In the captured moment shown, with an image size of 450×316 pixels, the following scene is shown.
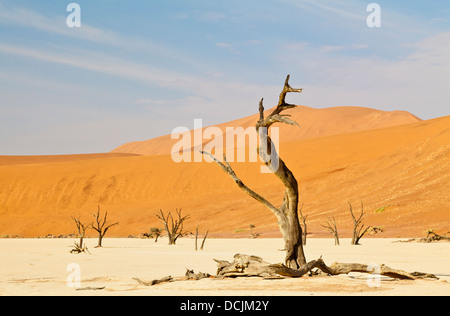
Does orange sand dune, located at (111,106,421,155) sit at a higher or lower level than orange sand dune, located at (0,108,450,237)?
higher

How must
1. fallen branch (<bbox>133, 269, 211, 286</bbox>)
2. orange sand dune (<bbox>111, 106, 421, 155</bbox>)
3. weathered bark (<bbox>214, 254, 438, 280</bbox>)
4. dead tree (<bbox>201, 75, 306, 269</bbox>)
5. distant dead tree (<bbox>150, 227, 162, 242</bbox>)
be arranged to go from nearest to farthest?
fallen branch (<bbox>133, 269, 211, 286</bbox>), weathered bark (<bbox>214, 254, 438, 280</bbox>), dead tree (<bbox>201, 75, 306, 269</bbox>), distant dead tree (<bbox>150, 227, 162, 242</bbox>), orange sand dune (<bbox>111, 106, 421, 155</bbox>)

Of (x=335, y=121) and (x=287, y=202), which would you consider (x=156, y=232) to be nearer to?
(x=287, y=202)

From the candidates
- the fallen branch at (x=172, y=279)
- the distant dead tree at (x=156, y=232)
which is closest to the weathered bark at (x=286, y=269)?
the fallen branch at (x=172, y=279)

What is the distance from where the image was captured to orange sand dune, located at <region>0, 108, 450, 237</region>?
4072cm

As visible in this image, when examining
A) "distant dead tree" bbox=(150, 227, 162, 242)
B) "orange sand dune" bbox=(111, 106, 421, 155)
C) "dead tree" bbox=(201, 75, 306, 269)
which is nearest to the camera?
"dead tree" bbox=(201, 75, 306, 269)

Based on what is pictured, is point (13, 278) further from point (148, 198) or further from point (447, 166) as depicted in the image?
point (148, 198)

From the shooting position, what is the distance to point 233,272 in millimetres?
10844

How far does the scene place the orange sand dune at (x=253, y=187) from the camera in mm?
40719

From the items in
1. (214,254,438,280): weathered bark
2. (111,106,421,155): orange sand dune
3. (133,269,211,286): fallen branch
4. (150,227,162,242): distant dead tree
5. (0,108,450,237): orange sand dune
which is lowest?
(133,269,211,286): fallen branch

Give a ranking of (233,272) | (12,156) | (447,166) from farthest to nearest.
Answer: (12,156)
(447,166)
(233,272)

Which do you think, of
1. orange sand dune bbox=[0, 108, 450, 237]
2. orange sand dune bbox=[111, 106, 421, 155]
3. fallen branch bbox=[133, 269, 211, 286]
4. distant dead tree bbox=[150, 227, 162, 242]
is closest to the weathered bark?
fallen branch bbox=[133, 269, 211, 286]

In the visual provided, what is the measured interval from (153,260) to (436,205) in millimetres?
24860

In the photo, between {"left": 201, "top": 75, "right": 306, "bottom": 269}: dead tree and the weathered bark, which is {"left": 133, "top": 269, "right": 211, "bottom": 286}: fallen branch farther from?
{"left": 201, "top": 75, "right": 306, "bottom": 269}: dead tree
